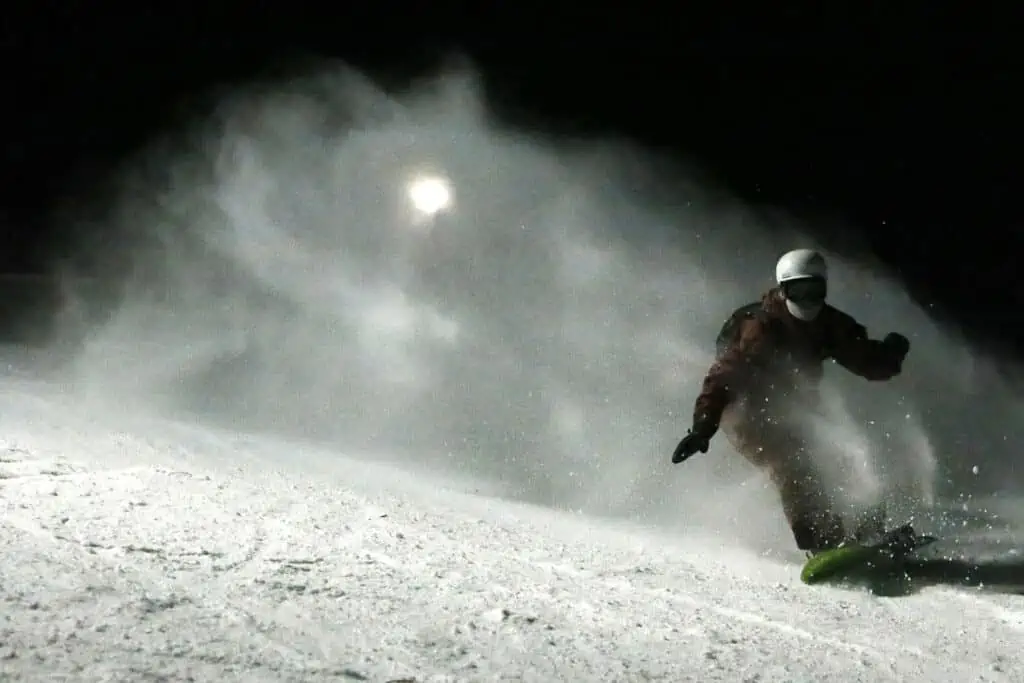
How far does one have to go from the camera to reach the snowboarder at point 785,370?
5.38 metres

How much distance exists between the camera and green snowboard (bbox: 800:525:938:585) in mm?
4770

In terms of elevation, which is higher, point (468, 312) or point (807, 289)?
point (468, 312)

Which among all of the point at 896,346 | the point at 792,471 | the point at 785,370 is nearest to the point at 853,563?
the point at 792,471

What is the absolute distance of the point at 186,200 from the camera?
15.1 m

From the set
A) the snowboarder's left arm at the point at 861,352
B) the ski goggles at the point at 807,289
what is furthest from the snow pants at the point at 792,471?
the ski goggles at the point at 807,289

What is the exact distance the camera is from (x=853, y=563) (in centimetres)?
481

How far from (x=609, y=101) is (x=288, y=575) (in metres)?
25.0

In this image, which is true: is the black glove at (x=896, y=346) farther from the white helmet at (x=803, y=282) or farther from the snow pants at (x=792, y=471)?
the snow pants at (x=792, y=471)

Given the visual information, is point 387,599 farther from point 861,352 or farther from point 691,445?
point 861,352

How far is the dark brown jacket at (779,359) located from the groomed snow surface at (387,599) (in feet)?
2.81

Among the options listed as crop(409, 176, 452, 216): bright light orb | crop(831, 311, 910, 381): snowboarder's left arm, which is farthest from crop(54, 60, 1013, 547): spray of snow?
crop(831, 311, 910, 381): snowboarder's left arm

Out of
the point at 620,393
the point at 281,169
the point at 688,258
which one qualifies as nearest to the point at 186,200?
the point at 281,169

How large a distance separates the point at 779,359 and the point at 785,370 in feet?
0.23

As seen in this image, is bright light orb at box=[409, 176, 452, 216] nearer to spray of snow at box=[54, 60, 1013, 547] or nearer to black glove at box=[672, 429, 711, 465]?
spray of snow at box=[54, 60, 1013, 547]
